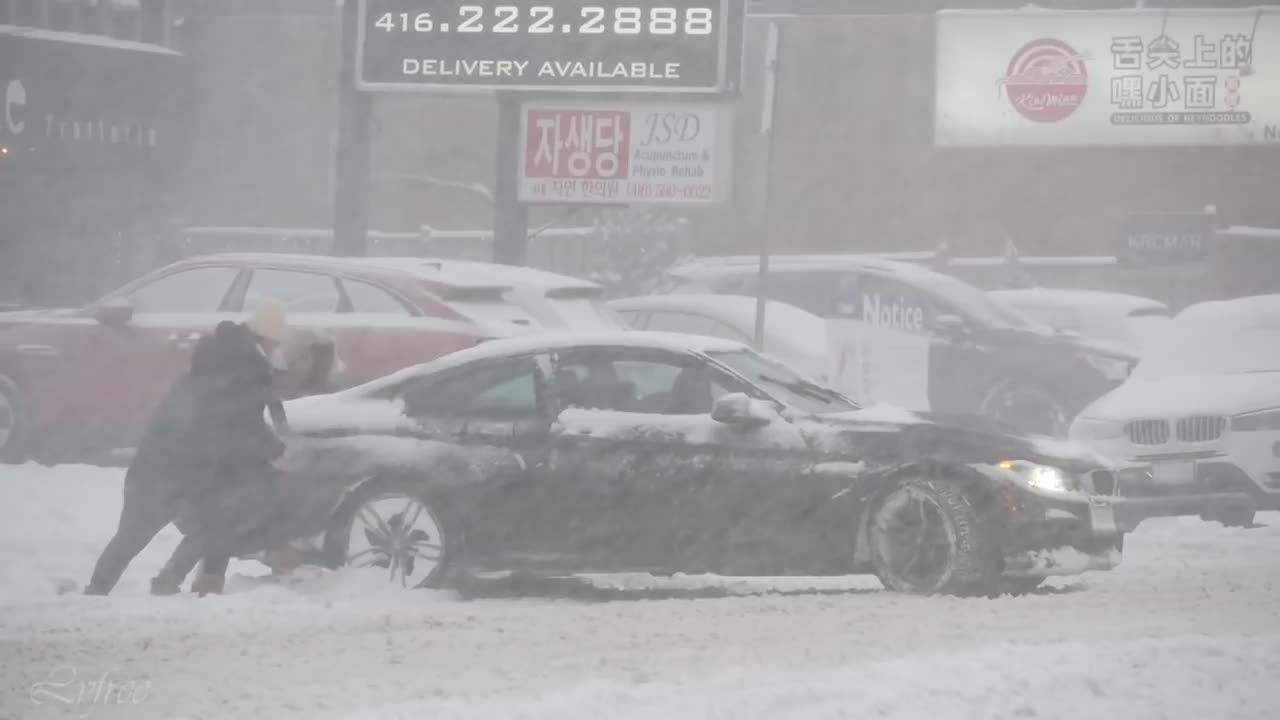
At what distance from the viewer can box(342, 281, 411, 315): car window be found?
12.3 meters

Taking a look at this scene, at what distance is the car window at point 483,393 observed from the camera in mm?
9234

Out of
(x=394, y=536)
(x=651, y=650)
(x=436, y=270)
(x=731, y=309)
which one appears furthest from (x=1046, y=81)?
(x=651, y=650)

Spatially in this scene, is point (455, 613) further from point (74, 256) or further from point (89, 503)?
point (74, 256)

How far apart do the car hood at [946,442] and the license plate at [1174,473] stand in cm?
237

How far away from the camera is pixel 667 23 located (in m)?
15.7

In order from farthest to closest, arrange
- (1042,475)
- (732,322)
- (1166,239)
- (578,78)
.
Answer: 1. (1166,239)
2. (578,78)
3. (732,322)
4. (1042,475)

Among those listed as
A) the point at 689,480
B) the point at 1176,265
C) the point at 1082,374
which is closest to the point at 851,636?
the point at 689,480

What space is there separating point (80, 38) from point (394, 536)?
1438cm

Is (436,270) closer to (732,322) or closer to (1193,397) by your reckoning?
(732,322)

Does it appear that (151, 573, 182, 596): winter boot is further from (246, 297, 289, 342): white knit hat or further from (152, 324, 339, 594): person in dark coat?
(246, 297, 289, 342): white knit hat

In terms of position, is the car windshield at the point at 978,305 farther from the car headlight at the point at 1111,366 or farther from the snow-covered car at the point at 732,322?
the snow-covered car at the point at 732,322

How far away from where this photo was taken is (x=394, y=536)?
29.5 ft

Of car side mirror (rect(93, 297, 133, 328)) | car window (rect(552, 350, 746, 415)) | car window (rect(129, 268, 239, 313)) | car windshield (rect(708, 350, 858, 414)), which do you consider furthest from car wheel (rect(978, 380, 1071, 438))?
car side mirror (rect(93, 297, 133, 328))

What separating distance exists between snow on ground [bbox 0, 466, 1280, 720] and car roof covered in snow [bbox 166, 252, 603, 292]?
9.47ft
